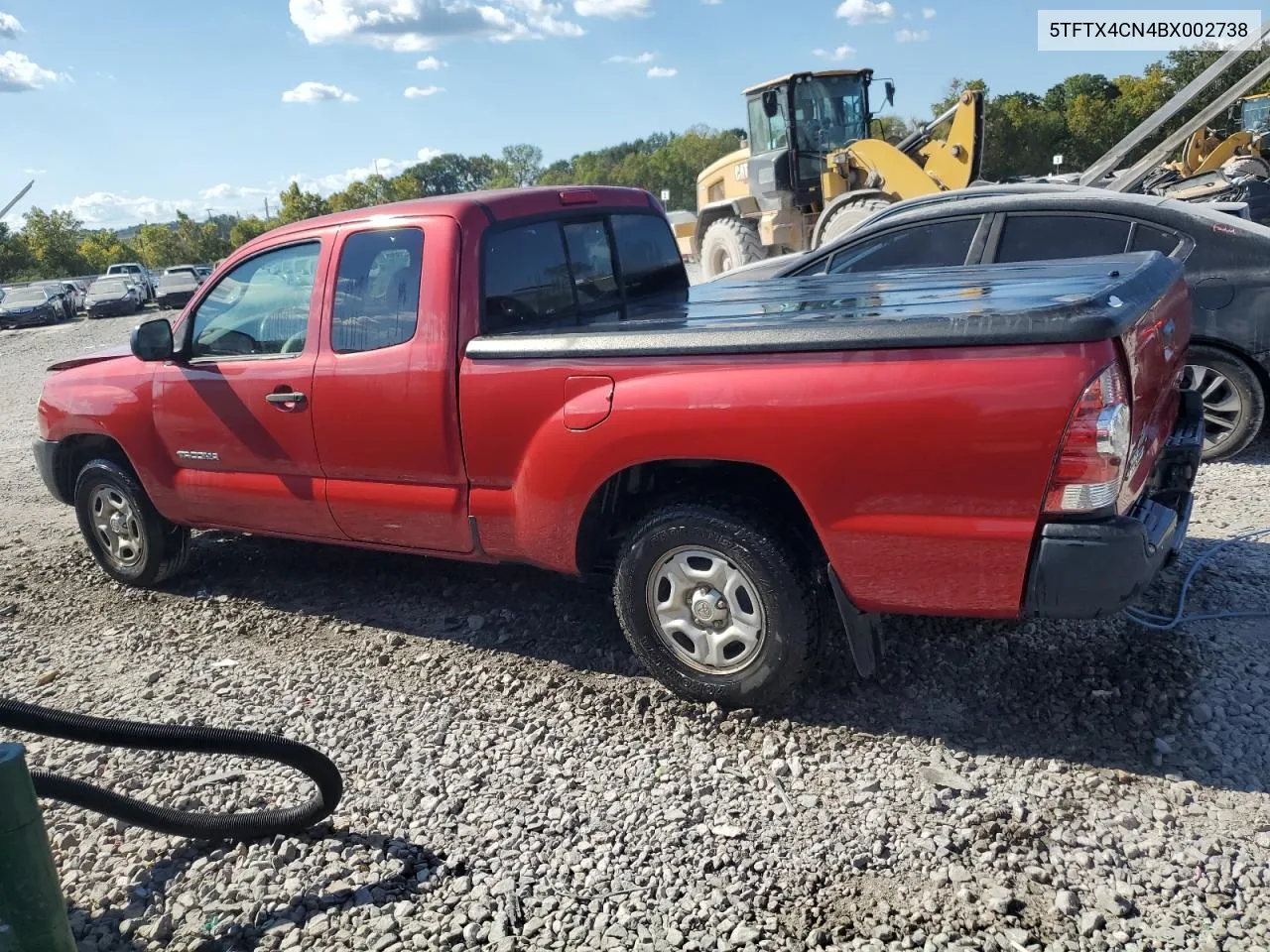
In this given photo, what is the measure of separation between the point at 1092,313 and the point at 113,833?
3.52 metres

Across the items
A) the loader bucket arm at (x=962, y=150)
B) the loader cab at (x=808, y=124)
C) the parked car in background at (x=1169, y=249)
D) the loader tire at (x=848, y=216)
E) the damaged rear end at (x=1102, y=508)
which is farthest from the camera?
the loader cab at (x=808, y=124)

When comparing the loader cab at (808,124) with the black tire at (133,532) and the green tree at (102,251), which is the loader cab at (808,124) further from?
the green tree at (102,251)

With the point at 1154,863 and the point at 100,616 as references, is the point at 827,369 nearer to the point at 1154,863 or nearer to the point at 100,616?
the point at 1154,863

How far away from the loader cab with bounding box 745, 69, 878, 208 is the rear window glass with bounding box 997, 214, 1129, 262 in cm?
908

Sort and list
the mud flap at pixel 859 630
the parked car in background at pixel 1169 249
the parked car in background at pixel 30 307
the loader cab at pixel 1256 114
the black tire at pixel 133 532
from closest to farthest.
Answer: the mud flap at pixel 859 630, the black tire at pixel 133 532, the parked car in background at pixel 1169 249, the loader cab at pixel 1256 114, the parked car in background at pixel 30 307

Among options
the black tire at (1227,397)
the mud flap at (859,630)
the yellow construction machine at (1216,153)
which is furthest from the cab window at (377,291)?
the yellow construction machine at (1216,153)

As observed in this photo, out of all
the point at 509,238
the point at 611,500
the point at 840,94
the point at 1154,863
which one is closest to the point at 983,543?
the point at 1154,863

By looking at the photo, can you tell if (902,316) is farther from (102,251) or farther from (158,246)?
(158,246)

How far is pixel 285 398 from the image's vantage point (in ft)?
15.2

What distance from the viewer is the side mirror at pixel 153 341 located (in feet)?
16.4

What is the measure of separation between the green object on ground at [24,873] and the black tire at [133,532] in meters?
3.45

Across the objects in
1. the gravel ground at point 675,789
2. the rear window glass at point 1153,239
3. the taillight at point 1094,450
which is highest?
the rear window glass at point 1153,239

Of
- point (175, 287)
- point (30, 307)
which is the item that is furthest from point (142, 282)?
point (30, 307)

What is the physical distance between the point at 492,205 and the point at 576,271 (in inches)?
21.2
